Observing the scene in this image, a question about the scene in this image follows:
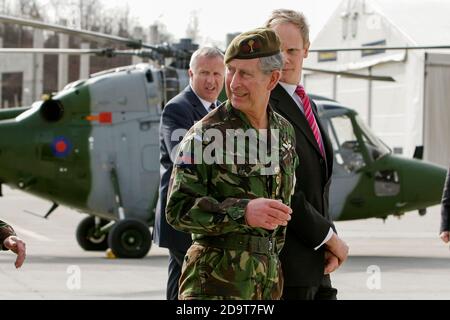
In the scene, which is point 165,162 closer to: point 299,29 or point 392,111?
point 299,29

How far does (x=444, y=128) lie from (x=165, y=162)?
2760 cm

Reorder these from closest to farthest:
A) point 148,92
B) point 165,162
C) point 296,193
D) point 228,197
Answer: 1. point 228,197
2. point 296,193
3. point 165,162
4. point 148,92

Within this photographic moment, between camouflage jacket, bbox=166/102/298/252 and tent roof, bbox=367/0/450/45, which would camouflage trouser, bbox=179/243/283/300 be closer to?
camouflage jacket, bbox=166/102/298/252

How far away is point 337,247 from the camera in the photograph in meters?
4.48

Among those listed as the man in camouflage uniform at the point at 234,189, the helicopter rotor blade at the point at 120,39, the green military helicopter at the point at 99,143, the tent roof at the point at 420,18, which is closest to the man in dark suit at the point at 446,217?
the man in camouflage uniform at the point at 234,189

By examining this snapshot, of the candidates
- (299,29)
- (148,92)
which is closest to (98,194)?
(148,92)

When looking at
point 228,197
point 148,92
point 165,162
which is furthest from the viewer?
point 148,92

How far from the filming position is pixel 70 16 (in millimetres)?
55125

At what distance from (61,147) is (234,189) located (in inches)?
407

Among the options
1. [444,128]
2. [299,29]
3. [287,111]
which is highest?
[299,29]

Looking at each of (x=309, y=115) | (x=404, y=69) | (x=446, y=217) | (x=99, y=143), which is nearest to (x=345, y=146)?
(x=99, y=143)

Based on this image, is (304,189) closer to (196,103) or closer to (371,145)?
(196,103)

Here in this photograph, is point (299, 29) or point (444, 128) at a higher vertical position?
point (299, 29)

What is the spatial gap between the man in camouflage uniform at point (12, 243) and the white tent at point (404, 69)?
2668 cm
